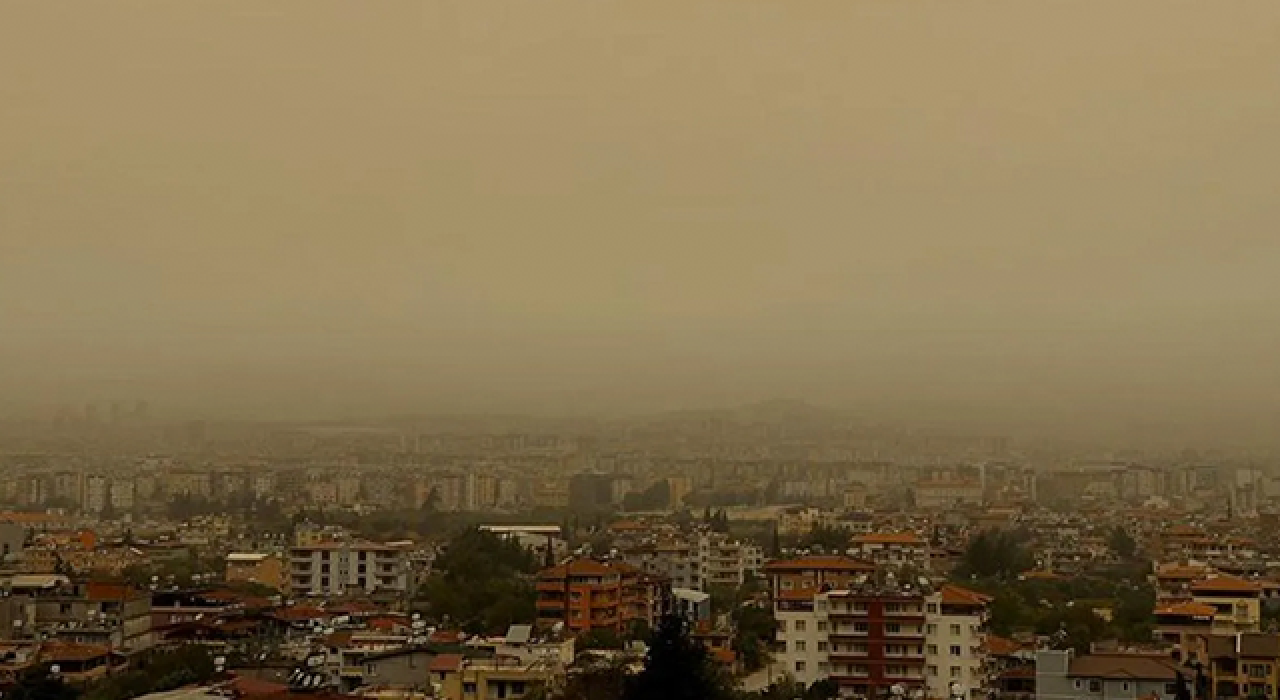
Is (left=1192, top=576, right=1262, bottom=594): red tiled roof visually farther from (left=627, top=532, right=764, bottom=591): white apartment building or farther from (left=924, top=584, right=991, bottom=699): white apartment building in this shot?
(left=627, top=532, right=764, bottom=591): white apartment building

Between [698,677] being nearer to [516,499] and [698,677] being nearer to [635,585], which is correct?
[635,585]

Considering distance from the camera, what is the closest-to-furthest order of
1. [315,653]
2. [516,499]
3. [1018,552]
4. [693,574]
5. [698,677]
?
[698,677] < [315,653] < [693,574] < [1018,552] < [516,499]

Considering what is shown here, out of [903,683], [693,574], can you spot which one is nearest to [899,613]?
[903,683]

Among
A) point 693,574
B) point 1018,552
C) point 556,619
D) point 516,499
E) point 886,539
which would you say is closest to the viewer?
point 556,619

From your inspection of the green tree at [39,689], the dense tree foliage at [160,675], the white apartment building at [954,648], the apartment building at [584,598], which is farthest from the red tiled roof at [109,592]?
the white apartment building at [954,648]

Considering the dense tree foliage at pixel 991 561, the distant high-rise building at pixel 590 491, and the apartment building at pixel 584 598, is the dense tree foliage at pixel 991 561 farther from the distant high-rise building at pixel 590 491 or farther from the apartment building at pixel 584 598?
the distant high-rise building at pixel 590 491

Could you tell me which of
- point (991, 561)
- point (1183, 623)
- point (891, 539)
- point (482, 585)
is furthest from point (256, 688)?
point (991, 561)

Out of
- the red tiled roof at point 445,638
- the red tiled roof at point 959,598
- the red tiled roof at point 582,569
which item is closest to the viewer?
the red tiled roof at point 445,638

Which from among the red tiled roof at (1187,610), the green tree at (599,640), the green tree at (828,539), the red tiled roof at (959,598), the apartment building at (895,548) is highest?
the red tiled roof at (959,598)
